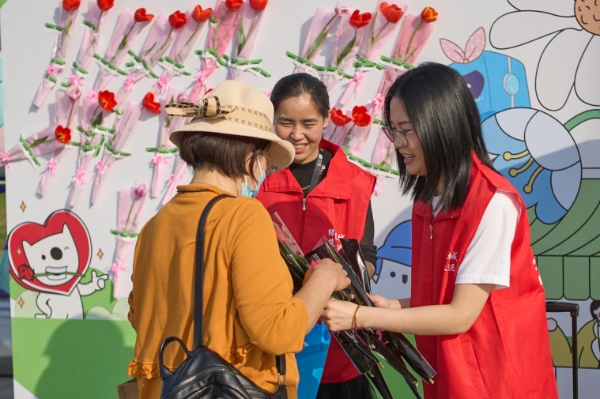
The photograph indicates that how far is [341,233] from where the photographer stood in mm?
2828

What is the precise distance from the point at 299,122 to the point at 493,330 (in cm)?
128

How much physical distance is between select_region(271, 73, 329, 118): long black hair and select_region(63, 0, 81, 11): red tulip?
1.74 meters

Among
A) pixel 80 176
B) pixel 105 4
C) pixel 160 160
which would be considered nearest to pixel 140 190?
pixel 160 160

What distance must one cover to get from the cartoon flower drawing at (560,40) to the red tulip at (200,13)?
163 cm

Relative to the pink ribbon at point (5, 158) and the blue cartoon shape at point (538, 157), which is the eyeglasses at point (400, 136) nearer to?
the blue cartoon shape at point (538, 157)

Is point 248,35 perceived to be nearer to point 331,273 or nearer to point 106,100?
point 106,100

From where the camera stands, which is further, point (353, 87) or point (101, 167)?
point (101, 167)

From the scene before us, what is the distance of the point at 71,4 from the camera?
3887mm

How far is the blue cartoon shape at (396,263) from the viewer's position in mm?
3656

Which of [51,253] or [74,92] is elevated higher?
[74,92]

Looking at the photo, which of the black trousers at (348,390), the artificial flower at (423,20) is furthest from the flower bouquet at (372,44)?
the black trousers at (348,390)

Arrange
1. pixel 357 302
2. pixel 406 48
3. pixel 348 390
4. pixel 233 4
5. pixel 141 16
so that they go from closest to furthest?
pixel 357 302 < pixel 348 390 < pixel 406 48 < pixel 233 4 < pixel 141 16

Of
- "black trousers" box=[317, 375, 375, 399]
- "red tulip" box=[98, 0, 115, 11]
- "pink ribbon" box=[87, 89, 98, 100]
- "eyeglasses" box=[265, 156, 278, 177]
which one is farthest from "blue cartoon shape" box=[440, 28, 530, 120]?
"pink ribbon" box=[87, 89, 98, 100]

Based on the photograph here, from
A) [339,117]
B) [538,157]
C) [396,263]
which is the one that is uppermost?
[339,117]
